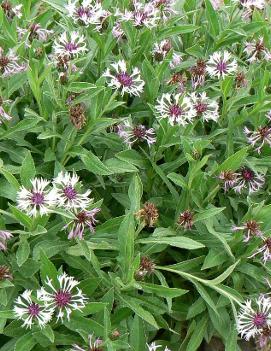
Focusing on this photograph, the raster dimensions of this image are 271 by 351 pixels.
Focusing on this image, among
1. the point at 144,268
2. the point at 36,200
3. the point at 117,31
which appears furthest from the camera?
the point at 117,31

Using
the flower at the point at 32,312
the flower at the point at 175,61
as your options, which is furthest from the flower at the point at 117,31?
the flower at the point at 32,312

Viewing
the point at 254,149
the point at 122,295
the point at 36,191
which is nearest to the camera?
the point at 36,191

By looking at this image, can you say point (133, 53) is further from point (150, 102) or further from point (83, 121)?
point (83, 121)

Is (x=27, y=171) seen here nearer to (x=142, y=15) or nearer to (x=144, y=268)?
(x=144, y=268)

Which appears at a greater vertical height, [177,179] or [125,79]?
[125,79]

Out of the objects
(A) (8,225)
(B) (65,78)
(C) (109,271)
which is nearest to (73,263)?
(C) (109,271)

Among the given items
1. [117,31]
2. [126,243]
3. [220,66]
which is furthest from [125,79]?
[126,243]

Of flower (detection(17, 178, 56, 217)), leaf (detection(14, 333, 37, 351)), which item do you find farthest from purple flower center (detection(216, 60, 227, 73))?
leaf (detection(14, 333, 37, 351))
